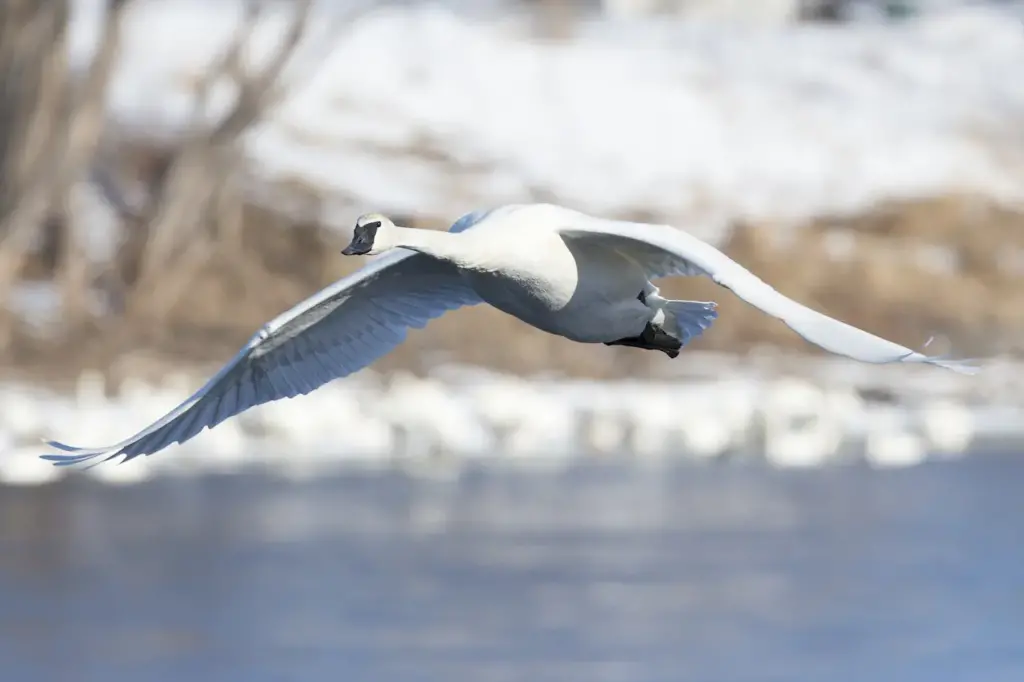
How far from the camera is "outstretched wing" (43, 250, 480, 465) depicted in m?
7.29

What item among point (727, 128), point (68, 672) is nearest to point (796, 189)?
point (727, 128)

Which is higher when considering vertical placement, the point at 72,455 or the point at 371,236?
the point at 371,236

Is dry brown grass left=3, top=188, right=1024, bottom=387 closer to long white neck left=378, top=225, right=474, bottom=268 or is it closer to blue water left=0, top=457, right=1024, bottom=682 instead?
blue water left=0, top=457, right=1024, bottom=682

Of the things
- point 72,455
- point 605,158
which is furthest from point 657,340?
point 605,158

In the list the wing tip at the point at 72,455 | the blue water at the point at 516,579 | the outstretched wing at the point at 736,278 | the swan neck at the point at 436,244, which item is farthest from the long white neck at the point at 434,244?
the blue water at the point at 516,579

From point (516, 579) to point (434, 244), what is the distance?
5.32m

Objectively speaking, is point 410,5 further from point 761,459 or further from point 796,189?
point 761,459

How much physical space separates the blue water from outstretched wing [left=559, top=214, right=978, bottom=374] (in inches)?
128

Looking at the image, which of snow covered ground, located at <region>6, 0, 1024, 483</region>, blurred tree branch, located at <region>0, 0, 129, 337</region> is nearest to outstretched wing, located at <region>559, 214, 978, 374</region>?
snow covered ground, located at <region>6, 0, 1024, 483</region>

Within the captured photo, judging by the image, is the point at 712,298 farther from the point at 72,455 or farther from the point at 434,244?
the point at 434,244

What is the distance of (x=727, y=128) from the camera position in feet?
86.5

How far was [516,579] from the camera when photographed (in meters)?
11.5

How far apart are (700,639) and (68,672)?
2891mm

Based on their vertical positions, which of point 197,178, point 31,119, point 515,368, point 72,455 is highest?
point 197,178
